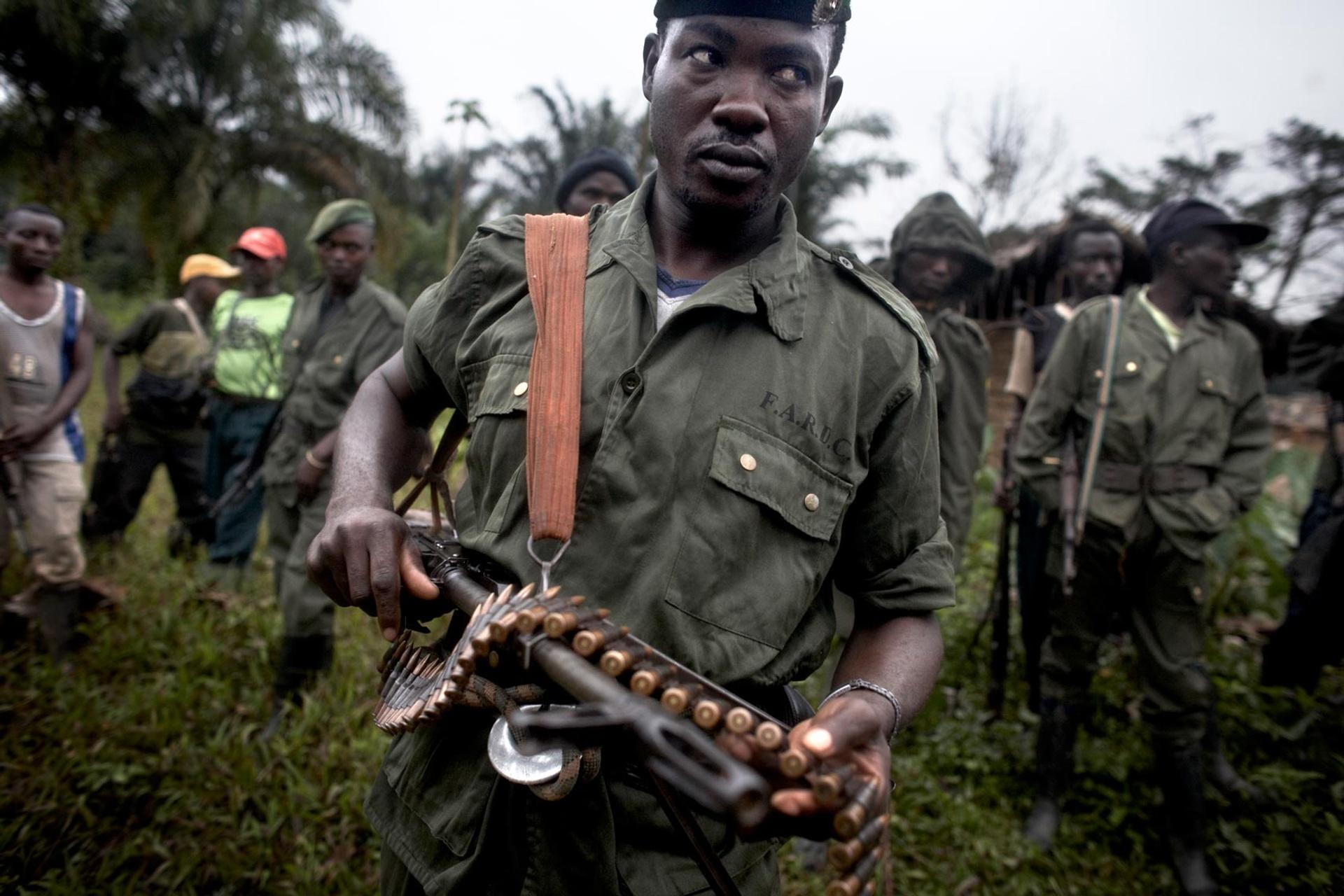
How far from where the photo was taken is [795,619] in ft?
4.66

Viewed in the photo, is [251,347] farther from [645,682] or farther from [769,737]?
[769,737]

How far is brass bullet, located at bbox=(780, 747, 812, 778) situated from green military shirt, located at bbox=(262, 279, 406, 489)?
378 centimetres

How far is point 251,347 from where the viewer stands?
5.39m

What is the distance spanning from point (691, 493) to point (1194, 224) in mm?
3699

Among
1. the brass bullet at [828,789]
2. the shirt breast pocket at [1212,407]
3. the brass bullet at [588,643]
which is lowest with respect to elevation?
the shirt breast pocket at [1212,407]

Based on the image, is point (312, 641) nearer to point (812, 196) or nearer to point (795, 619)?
point (795, 619)

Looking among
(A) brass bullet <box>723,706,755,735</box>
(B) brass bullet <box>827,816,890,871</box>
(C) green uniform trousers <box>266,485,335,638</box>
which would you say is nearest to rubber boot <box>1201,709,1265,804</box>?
(B) brass bullet <box>827,816,890,871</box>

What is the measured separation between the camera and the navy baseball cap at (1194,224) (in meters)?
3.92

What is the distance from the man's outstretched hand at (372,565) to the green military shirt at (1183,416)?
3.40 meters

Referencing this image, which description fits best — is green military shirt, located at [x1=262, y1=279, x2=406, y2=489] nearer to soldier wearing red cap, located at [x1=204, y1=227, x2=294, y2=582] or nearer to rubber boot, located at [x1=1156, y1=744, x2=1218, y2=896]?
soldier wearing red cap, located at [x1=204, y1=227, x2=294, y2=582]

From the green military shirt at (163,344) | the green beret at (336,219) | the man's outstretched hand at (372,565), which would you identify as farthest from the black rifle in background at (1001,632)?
the green military shirt at (163,344)

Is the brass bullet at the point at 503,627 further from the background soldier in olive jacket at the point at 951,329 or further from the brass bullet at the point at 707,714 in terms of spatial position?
the background soldier in olive jacket at the point at 951,329

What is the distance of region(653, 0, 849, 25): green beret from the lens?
4.68ft

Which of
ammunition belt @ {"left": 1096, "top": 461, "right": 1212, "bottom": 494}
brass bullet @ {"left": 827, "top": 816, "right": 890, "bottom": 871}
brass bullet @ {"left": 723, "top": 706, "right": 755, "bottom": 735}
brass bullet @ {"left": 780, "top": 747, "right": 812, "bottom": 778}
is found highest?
brass bullet @ {"left": 723, "top": 706, "right": 755, "bottom": 735}
